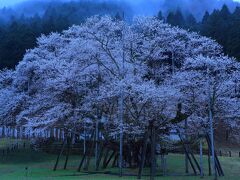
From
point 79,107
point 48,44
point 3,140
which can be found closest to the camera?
point 79,107

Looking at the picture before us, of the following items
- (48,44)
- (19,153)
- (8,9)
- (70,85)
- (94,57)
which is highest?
(8,9)

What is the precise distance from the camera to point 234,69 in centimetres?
2388

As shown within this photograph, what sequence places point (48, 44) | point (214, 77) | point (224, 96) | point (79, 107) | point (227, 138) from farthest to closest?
point (227, 138), point (48, 44), point (79, 107), point (224, 96), point (214, 77)

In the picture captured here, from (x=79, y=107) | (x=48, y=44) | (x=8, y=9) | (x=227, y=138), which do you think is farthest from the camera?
(x=8, y=9)

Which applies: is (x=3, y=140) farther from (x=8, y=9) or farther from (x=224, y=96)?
(x=8, y=9)

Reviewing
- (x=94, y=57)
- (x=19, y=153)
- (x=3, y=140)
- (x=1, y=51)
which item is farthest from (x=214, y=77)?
(x=1, y=51)

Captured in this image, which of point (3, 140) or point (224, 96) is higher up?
point (224, 96)

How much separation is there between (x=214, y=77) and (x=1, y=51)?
3311 cm

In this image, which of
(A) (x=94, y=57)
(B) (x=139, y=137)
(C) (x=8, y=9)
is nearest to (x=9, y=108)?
(A) (x=94, y=57)

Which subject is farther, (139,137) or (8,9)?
(8,9)

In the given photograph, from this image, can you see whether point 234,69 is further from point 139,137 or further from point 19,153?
point 19,153

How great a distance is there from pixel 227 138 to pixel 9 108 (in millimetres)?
26620

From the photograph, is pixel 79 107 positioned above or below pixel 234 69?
below

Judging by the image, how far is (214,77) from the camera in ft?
68.1
